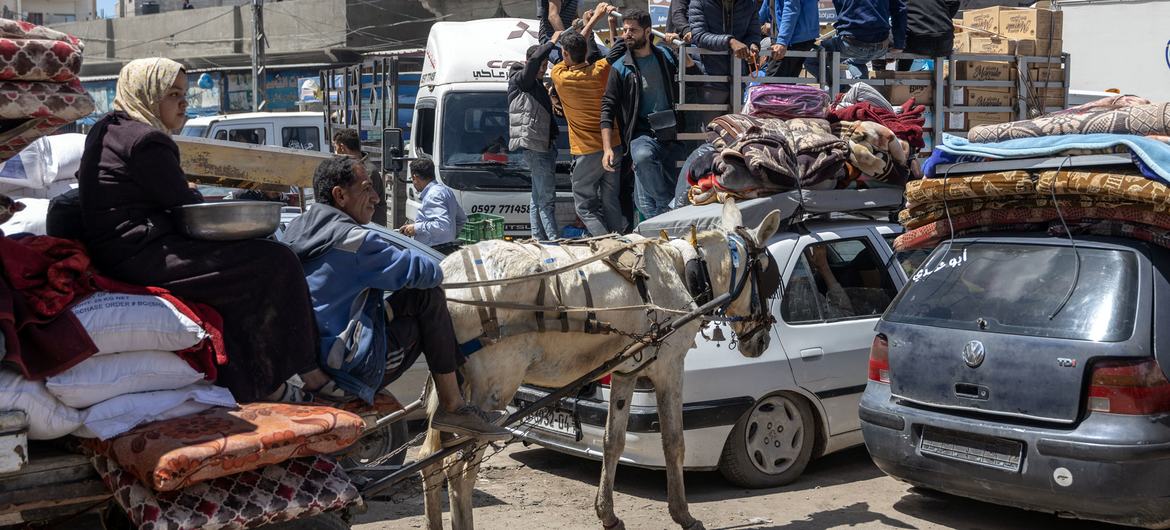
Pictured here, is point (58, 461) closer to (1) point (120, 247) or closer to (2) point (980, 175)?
(1) point (120, 247)

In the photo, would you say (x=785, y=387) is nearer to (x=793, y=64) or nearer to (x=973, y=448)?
(x=973, y=448)

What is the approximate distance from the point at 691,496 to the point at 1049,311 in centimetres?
250

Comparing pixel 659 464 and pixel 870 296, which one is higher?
pixel 870 296

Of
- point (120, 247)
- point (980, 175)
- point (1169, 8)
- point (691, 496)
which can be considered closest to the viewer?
point (120, 247)

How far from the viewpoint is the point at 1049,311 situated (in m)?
5.84

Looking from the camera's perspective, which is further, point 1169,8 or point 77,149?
point 1169,8

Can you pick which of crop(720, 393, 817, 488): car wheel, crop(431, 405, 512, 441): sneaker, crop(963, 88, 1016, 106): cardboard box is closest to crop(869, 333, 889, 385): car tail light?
crop(720, 393, 817, 488): car wheel

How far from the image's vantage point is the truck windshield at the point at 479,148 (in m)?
12.6

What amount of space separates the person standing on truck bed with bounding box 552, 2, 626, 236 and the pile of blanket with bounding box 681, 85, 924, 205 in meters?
1.75

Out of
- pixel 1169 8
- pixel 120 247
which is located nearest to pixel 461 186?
pixel 120 247

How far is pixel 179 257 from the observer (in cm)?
402

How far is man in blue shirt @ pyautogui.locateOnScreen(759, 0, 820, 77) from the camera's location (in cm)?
1055

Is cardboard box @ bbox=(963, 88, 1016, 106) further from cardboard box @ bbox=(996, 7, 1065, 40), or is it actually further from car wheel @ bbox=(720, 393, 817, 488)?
car wheel @ bbox=(720, 393, 817, 488)

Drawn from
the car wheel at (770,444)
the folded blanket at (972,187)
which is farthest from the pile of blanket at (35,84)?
the folded blanket at (972,187)
